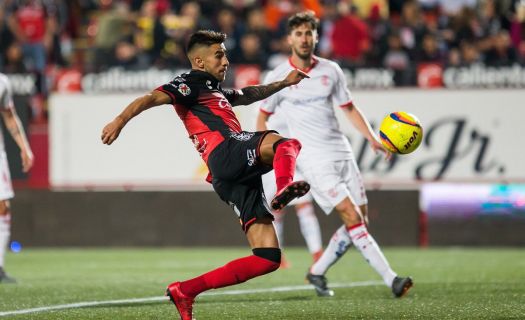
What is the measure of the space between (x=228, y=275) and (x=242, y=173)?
2.18 ft

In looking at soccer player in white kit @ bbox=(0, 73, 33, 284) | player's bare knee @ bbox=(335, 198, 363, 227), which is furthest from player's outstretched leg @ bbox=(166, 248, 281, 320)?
soccer player in white kit @ bbox=(0, 73, 33, 284)

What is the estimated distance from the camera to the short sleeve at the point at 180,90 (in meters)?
7.15

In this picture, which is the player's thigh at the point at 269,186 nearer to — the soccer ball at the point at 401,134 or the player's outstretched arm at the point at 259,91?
the soccer ball at the point at 401,134

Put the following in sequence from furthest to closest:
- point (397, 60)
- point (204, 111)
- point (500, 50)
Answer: point (397, 60)
point (500, 50)
point (204, 111)

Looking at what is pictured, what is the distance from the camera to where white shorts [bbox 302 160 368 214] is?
966 cm

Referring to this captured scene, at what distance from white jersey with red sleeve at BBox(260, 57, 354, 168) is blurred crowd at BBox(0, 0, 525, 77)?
20.4 ft

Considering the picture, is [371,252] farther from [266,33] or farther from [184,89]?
[266,33]

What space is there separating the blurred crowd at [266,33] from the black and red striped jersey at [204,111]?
350 inches

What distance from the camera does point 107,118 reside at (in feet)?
54.7

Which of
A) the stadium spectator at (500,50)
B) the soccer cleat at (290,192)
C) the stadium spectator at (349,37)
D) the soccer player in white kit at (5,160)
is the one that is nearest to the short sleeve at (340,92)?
the soccer player in white kit at (5,160)

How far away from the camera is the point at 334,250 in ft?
32.6

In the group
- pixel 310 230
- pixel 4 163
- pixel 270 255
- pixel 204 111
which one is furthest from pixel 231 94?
pixel 310 230

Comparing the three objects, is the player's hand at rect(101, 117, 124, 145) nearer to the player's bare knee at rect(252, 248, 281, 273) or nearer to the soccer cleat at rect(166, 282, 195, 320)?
the soccer cleat at rect(166, 282, 195, 320)

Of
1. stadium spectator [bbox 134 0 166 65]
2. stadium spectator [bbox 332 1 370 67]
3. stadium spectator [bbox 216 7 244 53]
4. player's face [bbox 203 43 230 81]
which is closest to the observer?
player's face [bbox 203 43 230 81]
